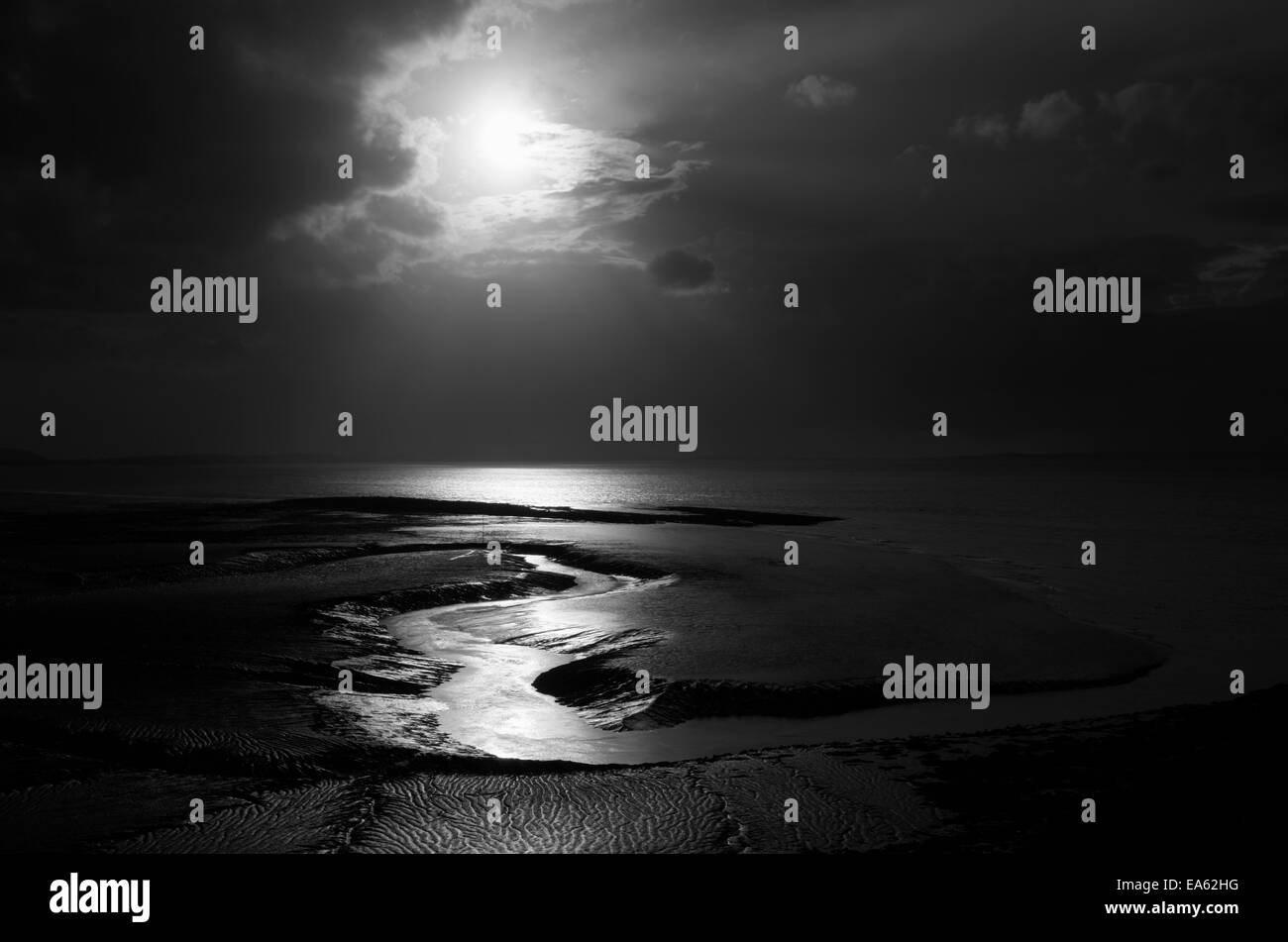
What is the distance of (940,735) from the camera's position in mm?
11891

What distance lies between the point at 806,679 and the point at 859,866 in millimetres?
7284

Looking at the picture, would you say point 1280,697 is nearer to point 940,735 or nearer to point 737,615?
point 940,735

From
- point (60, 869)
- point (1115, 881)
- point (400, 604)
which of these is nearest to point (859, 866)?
point (1115, 881)

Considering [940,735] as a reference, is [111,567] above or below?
above

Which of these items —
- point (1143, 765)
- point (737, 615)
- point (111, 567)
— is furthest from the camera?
point (111, 567)

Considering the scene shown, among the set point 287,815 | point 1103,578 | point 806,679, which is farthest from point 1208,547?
point 287,815

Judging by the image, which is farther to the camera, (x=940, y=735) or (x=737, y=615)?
(x=737, y=615)

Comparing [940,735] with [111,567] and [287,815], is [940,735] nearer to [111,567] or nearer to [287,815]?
[287,815]

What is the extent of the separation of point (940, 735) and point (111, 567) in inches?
1042

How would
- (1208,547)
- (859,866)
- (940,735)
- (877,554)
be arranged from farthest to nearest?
(1208,547) → (877,554) → (940,735) → (859,866)

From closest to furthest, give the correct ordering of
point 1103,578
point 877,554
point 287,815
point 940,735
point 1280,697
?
point 287,815, point 940,735, point 1280,697, point 1103,578, point 877,554

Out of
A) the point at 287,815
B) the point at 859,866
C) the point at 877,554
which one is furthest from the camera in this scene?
the point at 877,554

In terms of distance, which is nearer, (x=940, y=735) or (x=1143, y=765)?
(x=1143, y=765)

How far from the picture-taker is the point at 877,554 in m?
38.0
